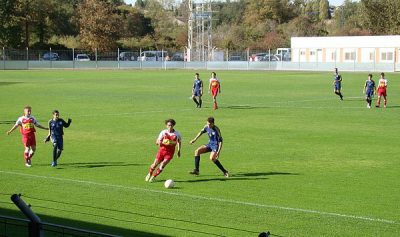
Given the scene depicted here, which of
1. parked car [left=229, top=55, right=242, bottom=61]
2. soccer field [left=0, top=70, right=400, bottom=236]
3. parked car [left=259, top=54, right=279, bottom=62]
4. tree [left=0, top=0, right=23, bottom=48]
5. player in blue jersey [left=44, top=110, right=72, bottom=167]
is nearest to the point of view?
soccer field [left=0, top=70, right=400, bottom=236]

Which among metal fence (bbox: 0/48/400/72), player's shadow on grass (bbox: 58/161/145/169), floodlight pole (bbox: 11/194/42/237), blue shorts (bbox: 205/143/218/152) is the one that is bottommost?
player's shadow on grass (bbox: 58/161/145/169)

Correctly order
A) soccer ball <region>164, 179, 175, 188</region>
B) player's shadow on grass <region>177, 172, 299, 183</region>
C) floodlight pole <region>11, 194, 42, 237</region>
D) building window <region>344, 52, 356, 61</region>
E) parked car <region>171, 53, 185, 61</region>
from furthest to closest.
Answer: parked car <region>171, 53, 185, 61</region> → building window <region>344, 52, 356, 61</region> → player's shadow on grass <region>177, 172, 299, 183</region> → soccer ball <region>164, 179, 175, 188</region> → floodlight pole <region>11, 194, 42, 237</region>

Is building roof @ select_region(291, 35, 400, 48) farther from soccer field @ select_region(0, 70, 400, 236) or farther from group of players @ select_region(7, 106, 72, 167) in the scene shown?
group of players @ select_region(7, 106, 72, 167)

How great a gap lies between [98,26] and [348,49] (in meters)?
38.6

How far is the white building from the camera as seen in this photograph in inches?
3511

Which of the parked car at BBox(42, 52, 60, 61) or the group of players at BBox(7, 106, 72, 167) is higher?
the parked car at BBox(42, 52, 60, 61)

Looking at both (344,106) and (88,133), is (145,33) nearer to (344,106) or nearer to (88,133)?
(344,106)

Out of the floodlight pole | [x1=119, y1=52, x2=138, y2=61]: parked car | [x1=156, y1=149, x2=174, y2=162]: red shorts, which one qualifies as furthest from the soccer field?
[x1=119, y1=52, x2=138, y2=61]: parked car

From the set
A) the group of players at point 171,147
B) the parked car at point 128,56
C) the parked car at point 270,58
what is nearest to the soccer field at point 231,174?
the group of players at point 171,147

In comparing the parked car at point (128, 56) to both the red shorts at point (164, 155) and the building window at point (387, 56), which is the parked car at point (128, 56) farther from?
the red shorts at point (164, 155)

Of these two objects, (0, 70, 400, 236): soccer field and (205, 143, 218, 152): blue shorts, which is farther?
(205, 143, 218, 152): blue shorts

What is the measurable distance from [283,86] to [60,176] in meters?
40.9

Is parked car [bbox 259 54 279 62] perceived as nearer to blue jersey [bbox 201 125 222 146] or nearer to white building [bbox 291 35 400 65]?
white building [bbox 291 35 400 65]

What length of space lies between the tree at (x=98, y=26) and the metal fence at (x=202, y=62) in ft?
12.1
